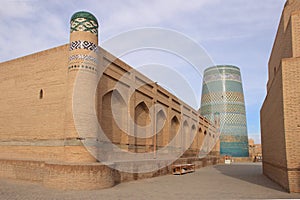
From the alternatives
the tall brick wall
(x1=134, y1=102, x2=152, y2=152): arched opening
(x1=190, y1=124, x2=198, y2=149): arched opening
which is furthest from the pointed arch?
the tall brick wall

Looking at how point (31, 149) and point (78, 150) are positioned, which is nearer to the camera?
point (78, 150)

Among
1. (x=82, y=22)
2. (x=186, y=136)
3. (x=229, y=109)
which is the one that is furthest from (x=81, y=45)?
(x=229, y=109)

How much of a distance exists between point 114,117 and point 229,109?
28.9 meters

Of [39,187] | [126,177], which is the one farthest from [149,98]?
[39,187]

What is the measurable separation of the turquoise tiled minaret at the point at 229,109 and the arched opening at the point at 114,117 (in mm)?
27712

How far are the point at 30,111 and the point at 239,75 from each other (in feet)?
110

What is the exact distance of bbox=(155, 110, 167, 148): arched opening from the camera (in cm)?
1622

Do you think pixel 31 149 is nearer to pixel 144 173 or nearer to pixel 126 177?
pixel 126 177

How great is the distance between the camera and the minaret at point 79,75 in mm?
8328

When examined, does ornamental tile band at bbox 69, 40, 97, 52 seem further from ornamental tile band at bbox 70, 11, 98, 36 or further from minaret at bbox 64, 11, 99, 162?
ornamental tile band at bbox 70, 11, 98, 36

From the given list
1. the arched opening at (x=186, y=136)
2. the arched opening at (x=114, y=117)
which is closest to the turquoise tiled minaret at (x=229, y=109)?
the arched opening at (x=186, y=136)

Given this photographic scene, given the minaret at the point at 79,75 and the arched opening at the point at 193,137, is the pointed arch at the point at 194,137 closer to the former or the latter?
the arched opening at the point at 193,137

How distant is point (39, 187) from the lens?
7770 mm

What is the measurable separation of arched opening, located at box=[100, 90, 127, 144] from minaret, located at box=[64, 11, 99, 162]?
6.18ft
